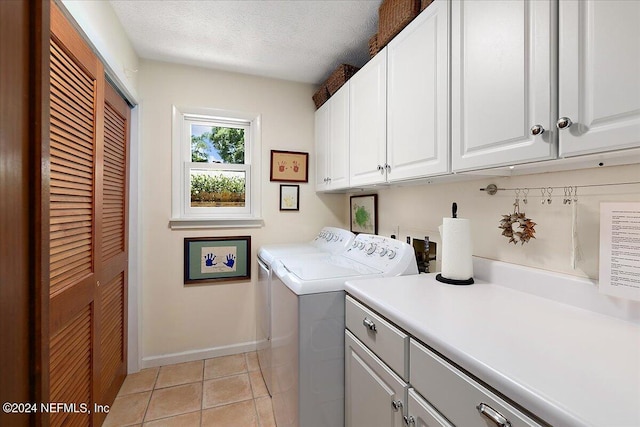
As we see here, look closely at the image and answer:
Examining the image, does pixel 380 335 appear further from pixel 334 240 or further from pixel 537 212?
pixel 334 240

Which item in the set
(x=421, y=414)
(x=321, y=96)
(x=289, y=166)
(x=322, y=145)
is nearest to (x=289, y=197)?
(x=289, y=166)

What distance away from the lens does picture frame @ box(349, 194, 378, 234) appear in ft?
7.54

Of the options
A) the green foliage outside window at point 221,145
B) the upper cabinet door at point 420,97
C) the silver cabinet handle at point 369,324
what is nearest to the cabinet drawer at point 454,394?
the silver cabinet handle at point 369,324

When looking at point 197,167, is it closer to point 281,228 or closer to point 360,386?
point 281,228

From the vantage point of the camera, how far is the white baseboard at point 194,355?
2299mm

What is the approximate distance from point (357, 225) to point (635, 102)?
1.97m

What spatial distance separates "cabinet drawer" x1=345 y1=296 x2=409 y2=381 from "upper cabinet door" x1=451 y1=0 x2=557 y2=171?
0.68 meters

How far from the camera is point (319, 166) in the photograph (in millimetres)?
2590

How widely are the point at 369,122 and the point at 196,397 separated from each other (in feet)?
7.15

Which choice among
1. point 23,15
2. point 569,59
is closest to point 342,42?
point 569,59

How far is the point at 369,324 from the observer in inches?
45.0

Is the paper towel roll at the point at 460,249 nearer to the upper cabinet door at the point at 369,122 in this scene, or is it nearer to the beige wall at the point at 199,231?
the upper cabinet door at the point at 369,122

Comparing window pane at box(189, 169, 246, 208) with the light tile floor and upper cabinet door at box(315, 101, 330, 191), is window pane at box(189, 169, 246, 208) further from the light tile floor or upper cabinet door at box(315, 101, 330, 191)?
the light tile floor

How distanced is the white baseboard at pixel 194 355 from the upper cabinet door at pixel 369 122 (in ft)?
5.82
